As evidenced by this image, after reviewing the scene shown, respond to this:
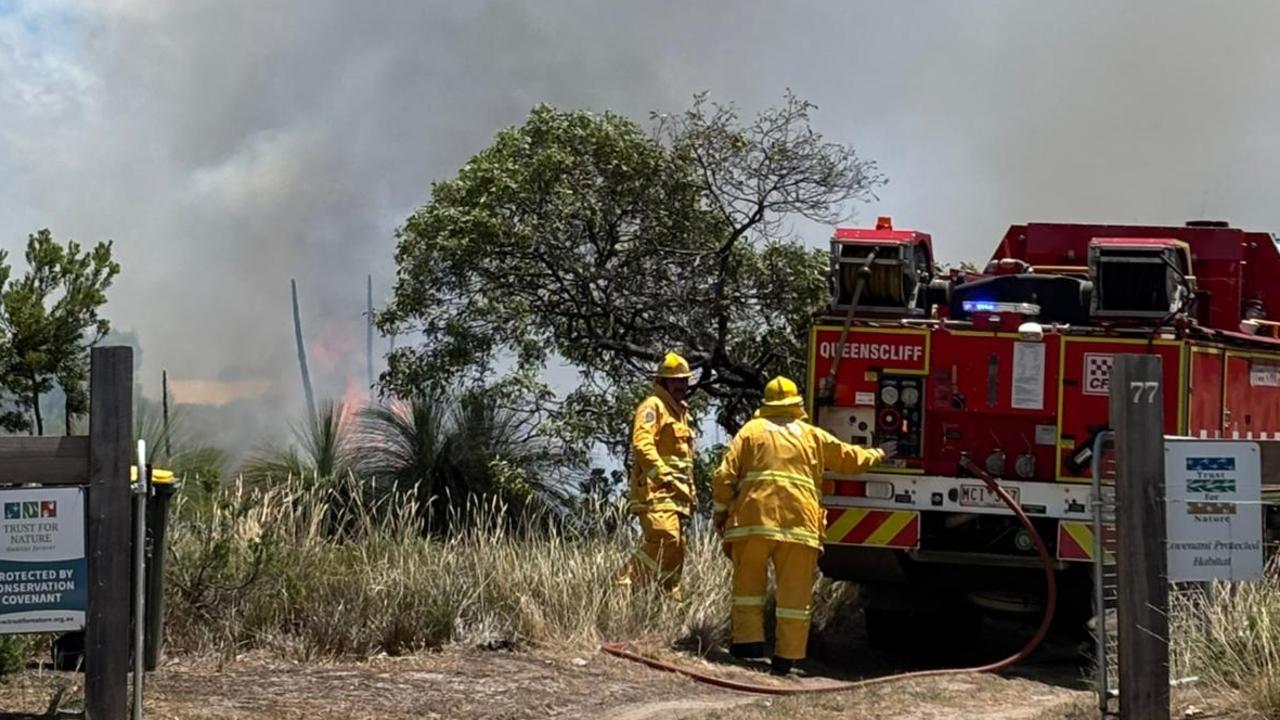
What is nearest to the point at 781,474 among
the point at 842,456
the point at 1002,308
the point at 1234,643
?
the point at 842,456

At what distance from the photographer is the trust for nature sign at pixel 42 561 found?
626 centimetres

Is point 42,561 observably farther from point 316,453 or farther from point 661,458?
point 316,453

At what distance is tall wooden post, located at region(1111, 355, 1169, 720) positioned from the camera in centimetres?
624

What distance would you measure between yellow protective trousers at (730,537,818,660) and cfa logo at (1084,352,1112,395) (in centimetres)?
186

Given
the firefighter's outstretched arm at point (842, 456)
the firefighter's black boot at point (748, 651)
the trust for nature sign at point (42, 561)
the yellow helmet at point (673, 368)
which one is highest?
the yellow helmet at point (673, 368)

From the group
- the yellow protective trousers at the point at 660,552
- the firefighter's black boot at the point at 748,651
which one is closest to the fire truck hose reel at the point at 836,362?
the yellow protective trousers at the point at 660,552

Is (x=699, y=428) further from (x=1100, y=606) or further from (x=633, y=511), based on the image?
(x=1100, y=606)

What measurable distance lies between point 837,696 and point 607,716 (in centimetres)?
134

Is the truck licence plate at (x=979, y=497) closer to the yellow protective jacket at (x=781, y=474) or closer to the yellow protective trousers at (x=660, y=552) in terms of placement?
the yellow protective jacket at (x=781, y=474)

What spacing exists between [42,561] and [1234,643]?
16.6 ft

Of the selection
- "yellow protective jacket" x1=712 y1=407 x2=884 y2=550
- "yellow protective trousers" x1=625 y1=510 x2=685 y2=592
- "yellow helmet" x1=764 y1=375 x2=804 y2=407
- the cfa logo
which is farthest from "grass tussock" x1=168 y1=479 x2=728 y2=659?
the cfa logo

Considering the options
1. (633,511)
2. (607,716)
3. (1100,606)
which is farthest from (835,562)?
(1100,606)

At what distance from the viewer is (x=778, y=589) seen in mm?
9133

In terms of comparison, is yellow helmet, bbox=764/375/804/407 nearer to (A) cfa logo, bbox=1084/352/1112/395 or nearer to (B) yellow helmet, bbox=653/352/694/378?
(B) yellow helmet, bbox=653/352/694/378
